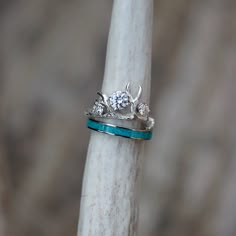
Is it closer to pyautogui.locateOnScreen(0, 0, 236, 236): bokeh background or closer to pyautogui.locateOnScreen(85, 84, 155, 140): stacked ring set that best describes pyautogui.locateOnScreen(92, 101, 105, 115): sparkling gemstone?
pyautogui.locateOnScreen(85, 84, 155, 140): stacked ring set

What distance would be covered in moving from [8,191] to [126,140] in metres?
0.23

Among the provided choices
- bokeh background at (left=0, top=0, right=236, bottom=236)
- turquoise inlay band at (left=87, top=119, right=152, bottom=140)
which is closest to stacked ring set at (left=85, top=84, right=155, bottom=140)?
turquoise inlay band at (left=87, top=119, right=152, bottom=140)

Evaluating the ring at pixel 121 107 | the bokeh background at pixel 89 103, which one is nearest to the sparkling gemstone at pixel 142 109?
the ring at pixel 121 107

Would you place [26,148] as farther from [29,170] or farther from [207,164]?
[207,164]

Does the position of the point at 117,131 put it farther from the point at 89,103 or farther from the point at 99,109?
the point at 89,103

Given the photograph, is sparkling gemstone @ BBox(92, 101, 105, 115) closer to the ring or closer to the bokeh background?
the ring

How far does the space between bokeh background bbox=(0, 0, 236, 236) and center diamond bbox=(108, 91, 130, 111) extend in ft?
0.65

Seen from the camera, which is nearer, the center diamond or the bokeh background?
the center diamond

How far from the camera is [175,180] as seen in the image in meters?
0.66

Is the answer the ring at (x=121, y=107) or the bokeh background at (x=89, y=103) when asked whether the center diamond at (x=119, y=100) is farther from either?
the bokeh background at (x=89, y=103)

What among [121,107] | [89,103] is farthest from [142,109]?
[89,103]

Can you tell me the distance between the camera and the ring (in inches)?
16.6

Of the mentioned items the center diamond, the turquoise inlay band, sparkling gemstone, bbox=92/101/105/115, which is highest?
the center diamond

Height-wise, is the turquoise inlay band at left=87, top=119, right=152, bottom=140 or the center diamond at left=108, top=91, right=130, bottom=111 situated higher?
the center diamond at left=108, top=91, right=130, bottom=111
